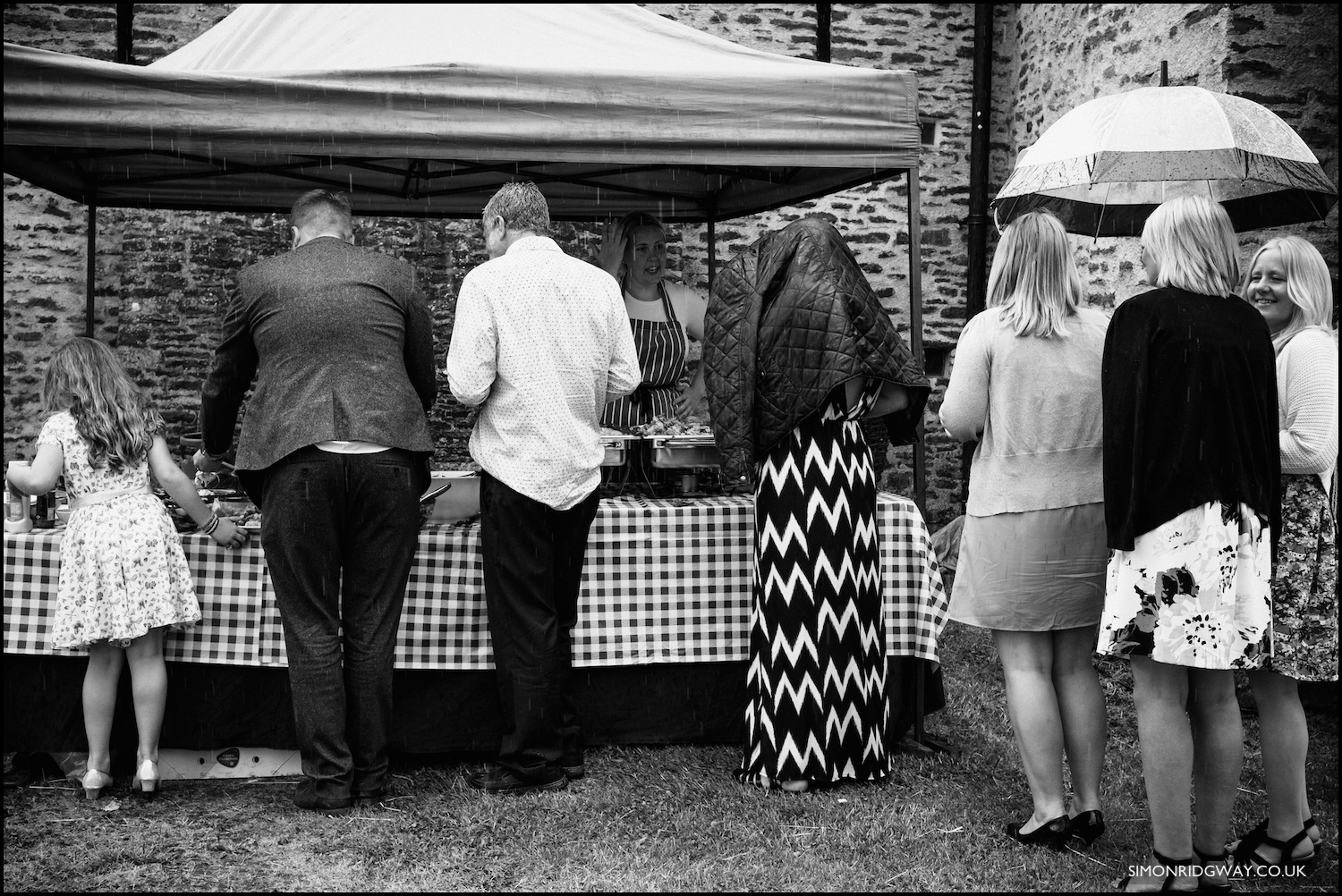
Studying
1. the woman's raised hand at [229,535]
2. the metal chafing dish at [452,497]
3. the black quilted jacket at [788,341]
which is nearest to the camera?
the black quilted jacket at [788,341]

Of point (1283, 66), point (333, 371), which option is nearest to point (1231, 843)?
point (333, 371)

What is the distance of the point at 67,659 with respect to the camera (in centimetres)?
388

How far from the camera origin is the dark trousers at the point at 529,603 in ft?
12.0

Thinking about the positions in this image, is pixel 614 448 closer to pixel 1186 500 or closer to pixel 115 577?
pixel 115 577

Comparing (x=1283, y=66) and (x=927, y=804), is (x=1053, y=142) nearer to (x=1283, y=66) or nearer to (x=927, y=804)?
(x=927, y=804)

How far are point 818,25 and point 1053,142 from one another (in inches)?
199

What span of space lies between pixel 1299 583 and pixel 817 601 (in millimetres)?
1366

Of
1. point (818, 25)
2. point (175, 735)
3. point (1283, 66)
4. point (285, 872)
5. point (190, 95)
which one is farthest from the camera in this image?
point (818, 25)

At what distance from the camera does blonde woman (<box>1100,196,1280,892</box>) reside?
281cm

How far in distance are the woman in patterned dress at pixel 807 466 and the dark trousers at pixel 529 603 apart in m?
0.59

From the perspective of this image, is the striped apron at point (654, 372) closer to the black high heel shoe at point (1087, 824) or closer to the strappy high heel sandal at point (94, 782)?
the strappy high heel sandal at point (94, 782)

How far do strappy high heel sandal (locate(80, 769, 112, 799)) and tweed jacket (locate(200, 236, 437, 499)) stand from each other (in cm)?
105

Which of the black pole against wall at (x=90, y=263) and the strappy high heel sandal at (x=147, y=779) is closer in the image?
the strappy high heel sandal at (x=147, y=779)

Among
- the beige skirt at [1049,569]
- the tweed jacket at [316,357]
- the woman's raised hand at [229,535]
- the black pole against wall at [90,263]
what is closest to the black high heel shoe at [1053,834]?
the beige skirt at [1049,569]
